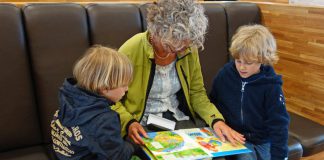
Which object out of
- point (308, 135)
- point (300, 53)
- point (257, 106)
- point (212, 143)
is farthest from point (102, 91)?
point (300, 53)

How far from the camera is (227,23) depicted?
2.09 metres

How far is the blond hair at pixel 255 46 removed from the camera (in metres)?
1.40

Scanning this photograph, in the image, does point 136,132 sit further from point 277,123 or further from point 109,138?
point 277,123

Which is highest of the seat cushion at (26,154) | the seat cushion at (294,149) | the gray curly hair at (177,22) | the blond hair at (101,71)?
the gray curly hair at (177,22)

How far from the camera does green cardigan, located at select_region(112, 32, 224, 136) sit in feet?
4.80

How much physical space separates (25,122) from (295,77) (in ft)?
5.21

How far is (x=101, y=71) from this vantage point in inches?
44.8

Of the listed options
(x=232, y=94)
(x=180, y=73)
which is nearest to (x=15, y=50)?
(x=180, y=73)

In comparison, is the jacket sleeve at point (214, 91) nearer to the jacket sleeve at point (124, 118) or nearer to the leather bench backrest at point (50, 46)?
the jacket sleeve at point (124, 118)

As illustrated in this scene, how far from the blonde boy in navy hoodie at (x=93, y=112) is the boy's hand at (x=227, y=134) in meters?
0.43

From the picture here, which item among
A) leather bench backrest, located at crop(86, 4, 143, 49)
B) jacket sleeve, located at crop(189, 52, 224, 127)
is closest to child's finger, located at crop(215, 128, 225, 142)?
jacket sleeve, located at crop(189, 52, 224, 127)

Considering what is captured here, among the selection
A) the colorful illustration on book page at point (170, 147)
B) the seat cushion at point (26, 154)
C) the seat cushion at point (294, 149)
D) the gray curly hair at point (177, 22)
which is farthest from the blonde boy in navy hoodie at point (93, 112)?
the seat cushion at point (294, 149)

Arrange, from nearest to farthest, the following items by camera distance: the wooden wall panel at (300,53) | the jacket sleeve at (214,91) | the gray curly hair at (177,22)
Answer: the gray curly hair at (177,22) → the jacket sleeve at (214,91) → the wooden wall panel at (300,53)

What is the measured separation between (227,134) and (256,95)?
235 mm
